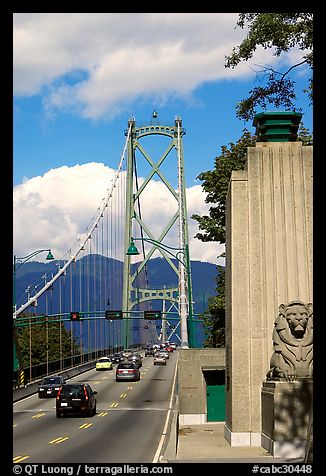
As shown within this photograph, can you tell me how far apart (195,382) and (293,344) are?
55.1 feet

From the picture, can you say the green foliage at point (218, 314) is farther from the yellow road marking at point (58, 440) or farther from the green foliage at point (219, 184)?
the yellow road marking at point (58, 440)

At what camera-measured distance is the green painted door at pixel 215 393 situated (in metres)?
37.4

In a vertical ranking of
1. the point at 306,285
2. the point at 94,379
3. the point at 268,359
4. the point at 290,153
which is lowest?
the point at 94,379

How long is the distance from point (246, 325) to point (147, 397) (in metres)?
28.7

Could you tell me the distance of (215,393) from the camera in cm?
3816

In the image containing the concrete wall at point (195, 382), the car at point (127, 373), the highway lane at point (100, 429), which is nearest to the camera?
the highway lane at point (100, 429)

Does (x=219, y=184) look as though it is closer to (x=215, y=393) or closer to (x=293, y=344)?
(x=215, y=393)

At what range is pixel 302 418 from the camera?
2067cm

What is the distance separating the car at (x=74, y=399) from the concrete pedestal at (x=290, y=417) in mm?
17301

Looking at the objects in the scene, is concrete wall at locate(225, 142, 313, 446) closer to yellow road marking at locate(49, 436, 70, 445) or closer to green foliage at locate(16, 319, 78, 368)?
yellow road marking at locate(49, 436, 70, 445)

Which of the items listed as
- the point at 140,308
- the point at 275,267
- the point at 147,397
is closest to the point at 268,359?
the point at 275,267

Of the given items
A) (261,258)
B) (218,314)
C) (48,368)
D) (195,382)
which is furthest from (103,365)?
(261,258)

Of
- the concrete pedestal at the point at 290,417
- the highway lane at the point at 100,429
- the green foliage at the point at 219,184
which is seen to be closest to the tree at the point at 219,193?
the green foliage at the point at 219,184
